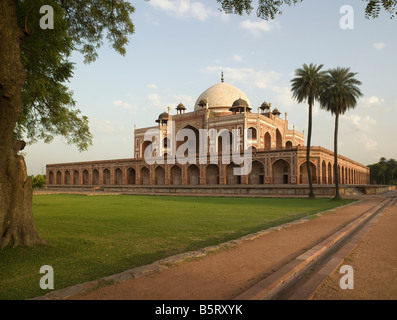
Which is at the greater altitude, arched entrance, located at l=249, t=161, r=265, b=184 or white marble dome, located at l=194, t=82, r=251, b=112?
white marble dome, located at l=194, t=82, r=251, b=112

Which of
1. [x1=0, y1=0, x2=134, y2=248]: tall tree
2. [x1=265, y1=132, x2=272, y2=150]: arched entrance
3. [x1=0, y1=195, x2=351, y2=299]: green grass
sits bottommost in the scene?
[x1=0, y1=195, x2=351, y2=299]: green grass

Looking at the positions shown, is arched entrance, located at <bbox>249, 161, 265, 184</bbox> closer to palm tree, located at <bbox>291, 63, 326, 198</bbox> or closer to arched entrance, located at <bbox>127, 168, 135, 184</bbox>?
palm tree, located at <bbox>291, 63, 326, 198</bbox>

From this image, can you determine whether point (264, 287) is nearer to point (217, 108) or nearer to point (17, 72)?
point (17, 72)

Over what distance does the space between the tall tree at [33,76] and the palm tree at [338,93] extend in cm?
1880

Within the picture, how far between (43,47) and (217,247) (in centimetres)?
620

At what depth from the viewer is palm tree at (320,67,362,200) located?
73.6 ft

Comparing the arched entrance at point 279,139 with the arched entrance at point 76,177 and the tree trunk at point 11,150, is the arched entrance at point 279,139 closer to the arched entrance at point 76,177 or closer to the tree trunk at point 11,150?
the arched entrance at point 76,177

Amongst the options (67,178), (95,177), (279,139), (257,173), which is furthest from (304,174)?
(67,178)

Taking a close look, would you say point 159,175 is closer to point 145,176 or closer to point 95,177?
point 145,176

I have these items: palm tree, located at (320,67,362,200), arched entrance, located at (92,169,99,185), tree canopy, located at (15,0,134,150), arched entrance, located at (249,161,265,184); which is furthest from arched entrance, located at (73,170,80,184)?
tree canopy, located at (15,0,134,150)

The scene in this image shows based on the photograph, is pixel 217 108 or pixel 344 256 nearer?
pixel 344 256

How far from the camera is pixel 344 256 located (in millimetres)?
5398

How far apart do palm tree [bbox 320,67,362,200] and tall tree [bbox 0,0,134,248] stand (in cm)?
1880
